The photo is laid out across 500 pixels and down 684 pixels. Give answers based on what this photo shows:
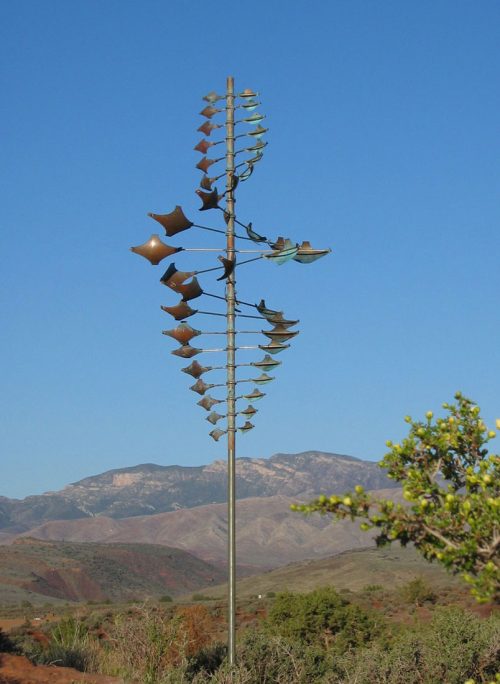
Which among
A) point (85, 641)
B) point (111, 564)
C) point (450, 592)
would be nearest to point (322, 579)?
point (450, 592)

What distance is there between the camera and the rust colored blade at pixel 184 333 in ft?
40.0

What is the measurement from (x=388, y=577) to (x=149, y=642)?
4730 centimetres

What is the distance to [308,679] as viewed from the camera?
13883 mm

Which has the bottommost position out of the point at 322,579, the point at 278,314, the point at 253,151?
the point at 322,579

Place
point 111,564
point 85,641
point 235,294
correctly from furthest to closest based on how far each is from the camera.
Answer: point 111,564, point 85,641, point 235,294

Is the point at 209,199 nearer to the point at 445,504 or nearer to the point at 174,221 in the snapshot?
the point at 174,221

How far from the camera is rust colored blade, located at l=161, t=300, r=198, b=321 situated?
12.1 meters

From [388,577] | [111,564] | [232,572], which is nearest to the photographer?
[232,572]

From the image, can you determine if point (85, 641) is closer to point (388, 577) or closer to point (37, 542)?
point (388, 577)

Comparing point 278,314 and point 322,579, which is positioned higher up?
point 278,314

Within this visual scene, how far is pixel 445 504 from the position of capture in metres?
6.85

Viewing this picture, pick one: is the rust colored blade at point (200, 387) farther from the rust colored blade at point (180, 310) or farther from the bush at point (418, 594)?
the bush at point (418, 594)

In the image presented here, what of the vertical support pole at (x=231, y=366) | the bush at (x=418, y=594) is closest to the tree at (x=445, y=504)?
the vertical support pole at (x=231, y=366)

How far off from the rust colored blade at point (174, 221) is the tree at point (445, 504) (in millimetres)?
4646
